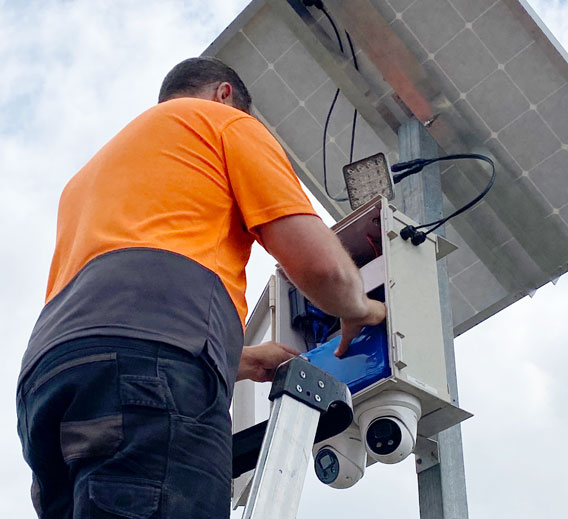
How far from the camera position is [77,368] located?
1.90 metres

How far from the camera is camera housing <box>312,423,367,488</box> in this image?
3439 millimetres

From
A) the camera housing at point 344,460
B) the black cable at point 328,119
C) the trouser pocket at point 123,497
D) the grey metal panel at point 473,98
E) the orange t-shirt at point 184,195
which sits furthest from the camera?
the black cable at point 328,119

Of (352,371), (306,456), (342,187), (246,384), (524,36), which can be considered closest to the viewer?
(306,456)

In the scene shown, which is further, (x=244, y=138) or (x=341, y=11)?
(x=341, y=11)

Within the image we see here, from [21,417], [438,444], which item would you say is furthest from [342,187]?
[21,417]

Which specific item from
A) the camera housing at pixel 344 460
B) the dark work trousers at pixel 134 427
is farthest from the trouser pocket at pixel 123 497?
the camera housing at pixel 344 460

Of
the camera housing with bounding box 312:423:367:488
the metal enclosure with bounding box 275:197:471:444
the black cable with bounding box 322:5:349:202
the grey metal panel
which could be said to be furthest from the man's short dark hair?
the black cable with bounding box 322:5:349:202

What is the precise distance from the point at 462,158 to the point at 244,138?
2575mm

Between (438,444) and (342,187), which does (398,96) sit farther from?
(438,444)

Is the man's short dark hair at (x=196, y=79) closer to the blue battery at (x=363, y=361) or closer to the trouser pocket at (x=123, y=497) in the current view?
the blue battery at (x=363, y=361)

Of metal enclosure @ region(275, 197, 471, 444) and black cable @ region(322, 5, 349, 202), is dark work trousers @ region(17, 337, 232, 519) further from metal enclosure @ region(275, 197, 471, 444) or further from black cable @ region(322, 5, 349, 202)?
black cable @ region(322, 5, 349, 202)

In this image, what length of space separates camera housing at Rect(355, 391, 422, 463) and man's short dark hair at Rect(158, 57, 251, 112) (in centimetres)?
105

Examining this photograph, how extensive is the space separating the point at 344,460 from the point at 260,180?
1500 mm

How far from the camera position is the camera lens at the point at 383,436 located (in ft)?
10.7
